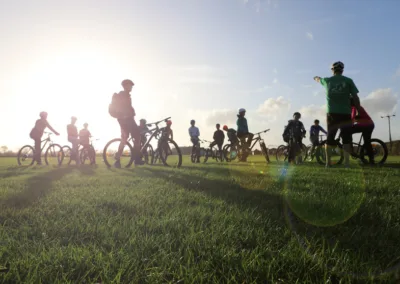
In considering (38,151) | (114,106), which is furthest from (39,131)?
(114,106)

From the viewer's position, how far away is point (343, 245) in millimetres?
1979

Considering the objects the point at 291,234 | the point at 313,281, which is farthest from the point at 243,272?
the point at 291,234

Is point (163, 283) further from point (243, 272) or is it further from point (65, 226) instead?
point (65, 226)

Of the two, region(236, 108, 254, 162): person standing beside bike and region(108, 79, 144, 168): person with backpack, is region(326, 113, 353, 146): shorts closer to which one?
region(108, 79, 144, 168): person with backpack

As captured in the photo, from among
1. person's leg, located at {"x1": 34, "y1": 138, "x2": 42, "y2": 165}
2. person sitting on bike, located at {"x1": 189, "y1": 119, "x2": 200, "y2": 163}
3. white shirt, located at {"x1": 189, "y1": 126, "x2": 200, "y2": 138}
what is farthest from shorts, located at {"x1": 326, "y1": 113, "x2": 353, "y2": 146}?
person's leg, located at {"x1": 34, "y1": 138, "x2": 42, "y2": 165}

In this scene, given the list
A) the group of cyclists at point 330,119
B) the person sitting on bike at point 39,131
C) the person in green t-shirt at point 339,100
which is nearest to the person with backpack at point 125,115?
the group of cyclists at point 330,119

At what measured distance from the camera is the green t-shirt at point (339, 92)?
24.6 ft

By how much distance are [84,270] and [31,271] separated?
0.93 ft

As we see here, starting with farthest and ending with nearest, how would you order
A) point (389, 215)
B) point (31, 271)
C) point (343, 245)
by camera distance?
point (389, 215), point (343, 245), point (31, 271)

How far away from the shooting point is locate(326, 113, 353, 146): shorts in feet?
25.3

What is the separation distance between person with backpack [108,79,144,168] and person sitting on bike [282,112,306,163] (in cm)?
590

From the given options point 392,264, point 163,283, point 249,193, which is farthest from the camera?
point 249,193

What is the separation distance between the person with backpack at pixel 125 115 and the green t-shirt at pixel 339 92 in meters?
5.78

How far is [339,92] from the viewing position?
7.53 metres
